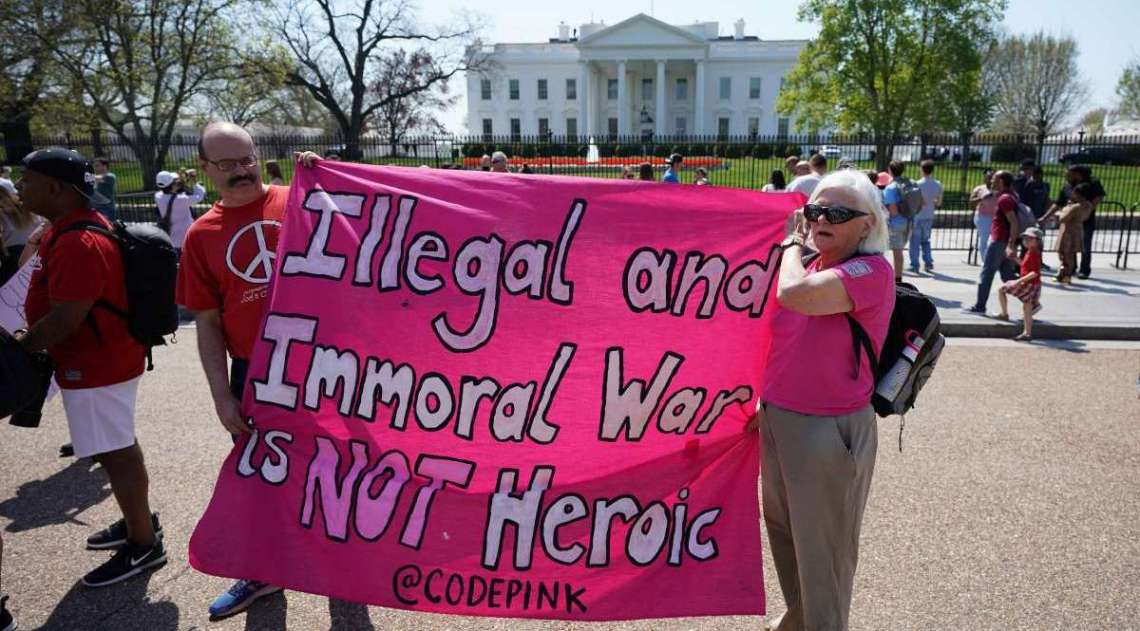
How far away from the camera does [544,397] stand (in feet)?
9.92

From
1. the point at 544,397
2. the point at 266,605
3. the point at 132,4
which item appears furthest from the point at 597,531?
the point at 132,4

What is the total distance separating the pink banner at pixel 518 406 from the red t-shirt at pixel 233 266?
0.24m

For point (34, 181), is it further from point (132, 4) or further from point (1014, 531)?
point (132, 4)

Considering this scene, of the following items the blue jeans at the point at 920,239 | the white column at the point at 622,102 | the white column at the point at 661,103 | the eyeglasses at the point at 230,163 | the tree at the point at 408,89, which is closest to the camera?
the eyeglasses at the point at 230,163

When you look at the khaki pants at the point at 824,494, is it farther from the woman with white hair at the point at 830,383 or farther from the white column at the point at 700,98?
the white column at the point at 700,98

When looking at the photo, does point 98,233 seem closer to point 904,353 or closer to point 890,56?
point 904,353

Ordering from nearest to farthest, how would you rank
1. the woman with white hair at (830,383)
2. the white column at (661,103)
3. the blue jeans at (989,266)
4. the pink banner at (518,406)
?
the woman with white hair at (830,383), the pink banner at (518,406), the blue jeans at (989,266), the white column at (661,103)

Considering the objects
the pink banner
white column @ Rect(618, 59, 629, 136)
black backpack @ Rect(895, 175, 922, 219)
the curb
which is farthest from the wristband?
white column @ Rect(618, 59, 629, 136)

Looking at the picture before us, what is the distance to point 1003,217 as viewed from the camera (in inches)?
359

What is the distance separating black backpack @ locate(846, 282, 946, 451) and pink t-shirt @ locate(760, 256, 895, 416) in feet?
0.34

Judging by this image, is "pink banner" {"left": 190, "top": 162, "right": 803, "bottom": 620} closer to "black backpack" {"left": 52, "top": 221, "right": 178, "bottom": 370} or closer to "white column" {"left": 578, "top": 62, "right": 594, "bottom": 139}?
"black backpack" {"left": 52, "top": 221, "right": 178, "bottom": 370}

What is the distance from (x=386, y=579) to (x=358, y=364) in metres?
0.85

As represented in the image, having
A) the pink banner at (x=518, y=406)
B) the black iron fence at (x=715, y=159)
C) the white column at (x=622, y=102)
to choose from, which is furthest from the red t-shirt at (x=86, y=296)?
the white column at (x=622, y=102)

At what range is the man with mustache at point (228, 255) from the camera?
10.3 ft
